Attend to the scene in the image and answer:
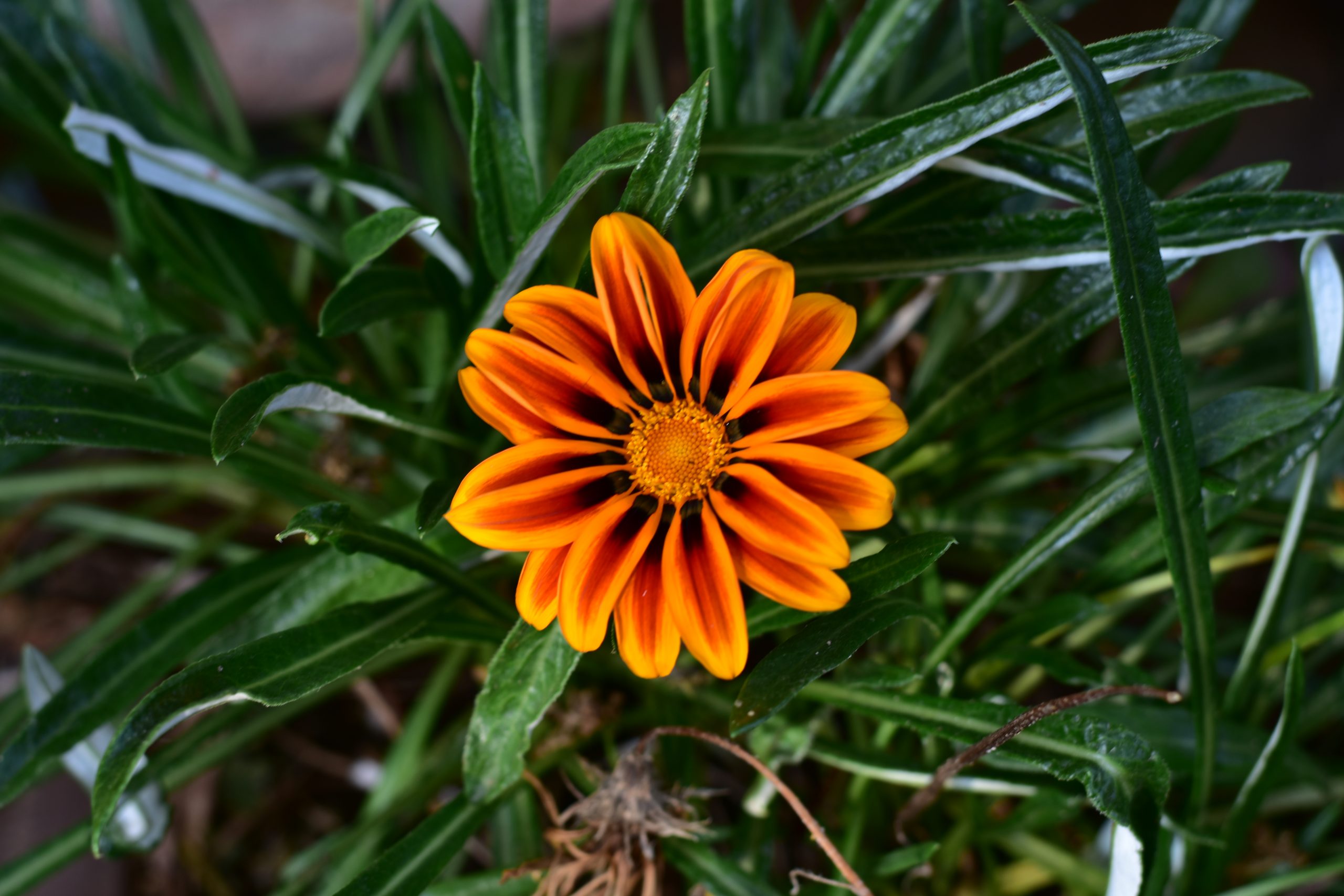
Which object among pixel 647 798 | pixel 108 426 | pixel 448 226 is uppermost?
pixel 448 226

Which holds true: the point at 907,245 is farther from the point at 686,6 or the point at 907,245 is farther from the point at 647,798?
the point at 647,798

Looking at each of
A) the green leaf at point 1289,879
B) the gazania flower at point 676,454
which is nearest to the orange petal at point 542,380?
the gazania flower at point 676,454

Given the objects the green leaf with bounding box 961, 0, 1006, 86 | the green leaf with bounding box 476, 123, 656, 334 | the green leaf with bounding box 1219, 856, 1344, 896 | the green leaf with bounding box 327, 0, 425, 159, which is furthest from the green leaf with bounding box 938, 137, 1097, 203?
the green leaf with bounding box 327, 0, 425, 159

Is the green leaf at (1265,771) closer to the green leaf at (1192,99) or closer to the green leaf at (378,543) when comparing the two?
the green leaf at (1192,99)

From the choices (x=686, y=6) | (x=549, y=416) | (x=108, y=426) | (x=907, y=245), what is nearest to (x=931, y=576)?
(x=907, y=245)

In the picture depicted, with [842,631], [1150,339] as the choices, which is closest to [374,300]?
[842,631]

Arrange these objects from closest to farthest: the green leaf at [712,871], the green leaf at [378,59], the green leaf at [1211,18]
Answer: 1. the green leaf at [712,871]
2. the green leaf at [1211,18]
3. the green leaf at [378,59]
